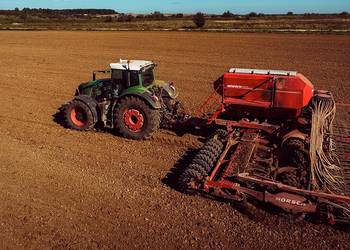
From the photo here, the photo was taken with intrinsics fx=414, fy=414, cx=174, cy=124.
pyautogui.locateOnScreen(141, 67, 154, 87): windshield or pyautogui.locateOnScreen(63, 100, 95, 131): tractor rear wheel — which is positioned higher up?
pyautogui.locateOnScreen(141, 67, 154, 87): windshield

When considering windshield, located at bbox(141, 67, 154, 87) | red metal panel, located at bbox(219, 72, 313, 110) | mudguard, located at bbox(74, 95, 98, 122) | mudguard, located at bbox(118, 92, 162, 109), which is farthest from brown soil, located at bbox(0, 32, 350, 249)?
red metal panel, located at bbox(219, 72, 313, 110)

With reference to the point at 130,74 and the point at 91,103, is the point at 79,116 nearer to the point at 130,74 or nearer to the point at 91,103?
the point at 91,103

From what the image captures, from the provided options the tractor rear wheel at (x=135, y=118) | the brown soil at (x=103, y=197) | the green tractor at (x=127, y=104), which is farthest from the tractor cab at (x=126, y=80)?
the brown soil at (x=103, y=197)

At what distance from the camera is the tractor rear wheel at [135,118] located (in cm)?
1017

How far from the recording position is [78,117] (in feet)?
36.6

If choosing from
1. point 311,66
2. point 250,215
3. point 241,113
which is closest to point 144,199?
point 250,215

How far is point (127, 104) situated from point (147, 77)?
1.07 m

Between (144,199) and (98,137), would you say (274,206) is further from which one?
(98,137)

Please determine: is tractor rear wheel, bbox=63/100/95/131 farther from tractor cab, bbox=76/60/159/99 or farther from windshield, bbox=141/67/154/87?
windshield, bbox=141/67/154/87

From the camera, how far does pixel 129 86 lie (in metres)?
10.6

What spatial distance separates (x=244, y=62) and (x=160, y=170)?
1652 cm

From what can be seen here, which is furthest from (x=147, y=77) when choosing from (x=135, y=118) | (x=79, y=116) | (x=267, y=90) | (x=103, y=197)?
(x=103, y=197)

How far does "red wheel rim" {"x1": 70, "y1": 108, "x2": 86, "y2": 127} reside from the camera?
1102 cm

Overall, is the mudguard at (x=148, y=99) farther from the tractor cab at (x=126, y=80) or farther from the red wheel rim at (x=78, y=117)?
the red wheel rim at (x=78, y=117)
